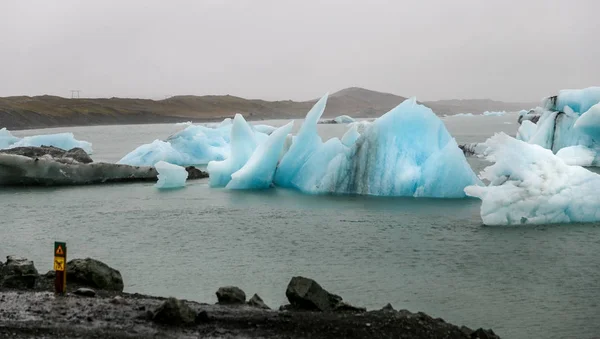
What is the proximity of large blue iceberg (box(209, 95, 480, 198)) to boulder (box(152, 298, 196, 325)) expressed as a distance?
36.6ft

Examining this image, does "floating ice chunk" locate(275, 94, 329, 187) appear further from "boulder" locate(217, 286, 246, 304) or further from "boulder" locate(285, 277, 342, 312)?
"boulder" locate(285, 277, 342, 312)

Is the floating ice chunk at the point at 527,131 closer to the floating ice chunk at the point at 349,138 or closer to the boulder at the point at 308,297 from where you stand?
the floating ice chunk at the point at 349,138

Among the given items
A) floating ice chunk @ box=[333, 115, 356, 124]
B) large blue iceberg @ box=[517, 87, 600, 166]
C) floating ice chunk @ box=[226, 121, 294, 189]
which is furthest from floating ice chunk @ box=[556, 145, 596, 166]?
floating ice chunk @ box=[333, 115, 356, 124]

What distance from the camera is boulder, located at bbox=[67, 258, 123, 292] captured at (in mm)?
7996

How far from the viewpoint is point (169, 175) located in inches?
794

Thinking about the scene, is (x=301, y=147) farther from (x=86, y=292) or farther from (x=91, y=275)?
(x=86, y=292)

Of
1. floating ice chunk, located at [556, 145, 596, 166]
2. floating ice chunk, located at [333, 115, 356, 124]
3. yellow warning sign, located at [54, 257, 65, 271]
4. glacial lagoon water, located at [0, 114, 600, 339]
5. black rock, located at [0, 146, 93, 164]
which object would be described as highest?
floating ice chunk, located at [333, 115, 356, 124]

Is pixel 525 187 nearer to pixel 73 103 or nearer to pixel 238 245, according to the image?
pixel 238 245

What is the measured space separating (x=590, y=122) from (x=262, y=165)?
35.4ft

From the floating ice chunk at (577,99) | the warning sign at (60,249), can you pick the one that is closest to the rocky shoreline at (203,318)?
the warning sign at (60,249)

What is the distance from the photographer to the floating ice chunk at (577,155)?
2278cm

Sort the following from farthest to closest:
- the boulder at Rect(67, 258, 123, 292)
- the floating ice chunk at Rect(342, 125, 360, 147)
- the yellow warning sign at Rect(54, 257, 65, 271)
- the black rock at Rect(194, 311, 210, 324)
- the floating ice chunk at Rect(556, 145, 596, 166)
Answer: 1. the floating ice chunk at Rect(556, 145, 596, 166)
2. the floating ice chunk at Rect(342, 125, 360, 147)
3. the boulder at Rect(67, 258, 123, 292)
4. the yellow warning sign at Rect(54, 257, 65, 271)
5. the black rock at Rect(194, 311, 210, 324)

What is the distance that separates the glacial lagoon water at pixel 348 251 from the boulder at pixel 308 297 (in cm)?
94

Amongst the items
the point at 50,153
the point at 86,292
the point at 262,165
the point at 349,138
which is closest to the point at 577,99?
the point at 349,138
